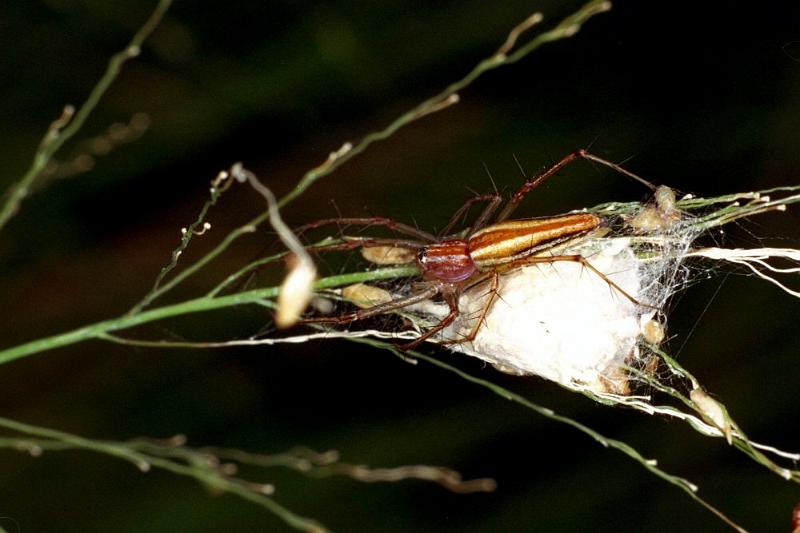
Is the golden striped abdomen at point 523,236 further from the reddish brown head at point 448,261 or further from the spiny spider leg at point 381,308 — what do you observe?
the spiny spider leg at point 381,308

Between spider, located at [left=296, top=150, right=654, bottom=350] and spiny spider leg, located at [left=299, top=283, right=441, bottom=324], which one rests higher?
spider, located at [left=296, top=150, right=654, bottom=350]

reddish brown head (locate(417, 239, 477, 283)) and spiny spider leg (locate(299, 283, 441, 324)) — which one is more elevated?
reddish brown head (locate(417, 239, 477, 283))

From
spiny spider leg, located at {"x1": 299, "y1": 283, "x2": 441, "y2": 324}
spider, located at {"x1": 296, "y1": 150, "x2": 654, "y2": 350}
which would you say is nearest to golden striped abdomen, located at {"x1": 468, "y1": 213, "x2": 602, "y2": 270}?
spider, located at {"x1": 296, "y1": 150, "x2": 654, "y2": 350}

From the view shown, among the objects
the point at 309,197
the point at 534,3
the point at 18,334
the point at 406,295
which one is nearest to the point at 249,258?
the point at 309,197

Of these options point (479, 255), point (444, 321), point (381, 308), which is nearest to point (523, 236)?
point (479, 255)

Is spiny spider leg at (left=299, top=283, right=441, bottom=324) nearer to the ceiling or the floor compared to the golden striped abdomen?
nearer to the floor

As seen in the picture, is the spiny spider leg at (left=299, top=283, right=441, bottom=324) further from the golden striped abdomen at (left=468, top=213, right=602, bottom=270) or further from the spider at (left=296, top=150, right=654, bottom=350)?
the golden striped abdomen at (left=468, top=213, right=602, bottom=270)

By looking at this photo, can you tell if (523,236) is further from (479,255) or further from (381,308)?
(381,308)
